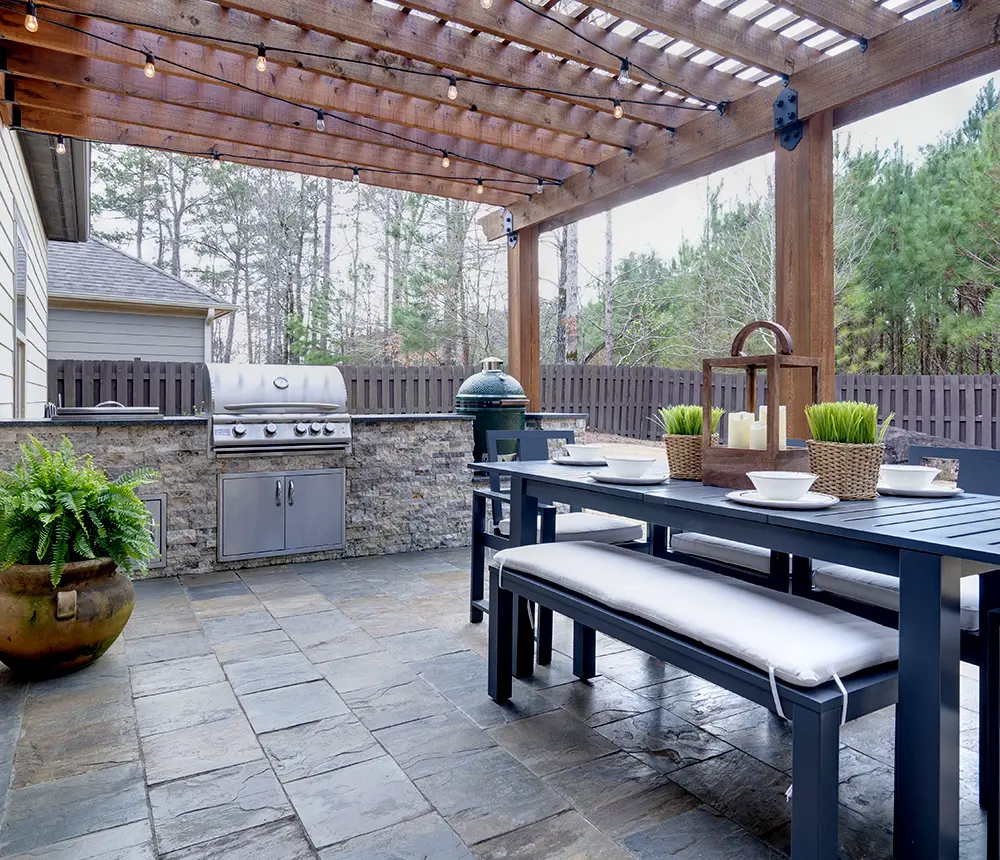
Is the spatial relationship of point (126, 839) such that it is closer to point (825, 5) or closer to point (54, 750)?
point (54, 750)

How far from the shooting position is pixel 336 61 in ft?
13.2

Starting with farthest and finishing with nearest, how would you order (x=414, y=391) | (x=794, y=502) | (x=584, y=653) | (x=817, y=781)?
(x=414, y=391), (x=584, y=653), (x=794, y=502), (x=817, y=781)

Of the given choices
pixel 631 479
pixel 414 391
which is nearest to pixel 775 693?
pixel 631 479

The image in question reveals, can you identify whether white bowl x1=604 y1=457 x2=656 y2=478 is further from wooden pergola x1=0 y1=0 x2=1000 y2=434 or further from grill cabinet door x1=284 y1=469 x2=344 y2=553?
grill cabinet door x1=284 y1=469 x2=344 y2=553

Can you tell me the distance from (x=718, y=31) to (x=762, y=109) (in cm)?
61

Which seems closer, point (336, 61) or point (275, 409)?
point (336, 61)

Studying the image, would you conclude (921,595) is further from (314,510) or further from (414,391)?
(414,391)

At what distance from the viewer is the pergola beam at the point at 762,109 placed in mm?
3195

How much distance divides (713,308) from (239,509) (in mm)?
11012

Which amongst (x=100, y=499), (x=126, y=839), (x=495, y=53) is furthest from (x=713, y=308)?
(x=126, y=839)

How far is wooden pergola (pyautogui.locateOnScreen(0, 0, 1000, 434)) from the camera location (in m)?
3.45

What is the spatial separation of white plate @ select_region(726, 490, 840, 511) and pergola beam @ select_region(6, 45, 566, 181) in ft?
13.1

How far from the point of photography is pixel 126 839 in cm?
174

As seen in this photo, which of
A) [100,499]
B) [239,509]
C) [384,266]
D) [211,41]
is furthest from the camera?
[384,266]
